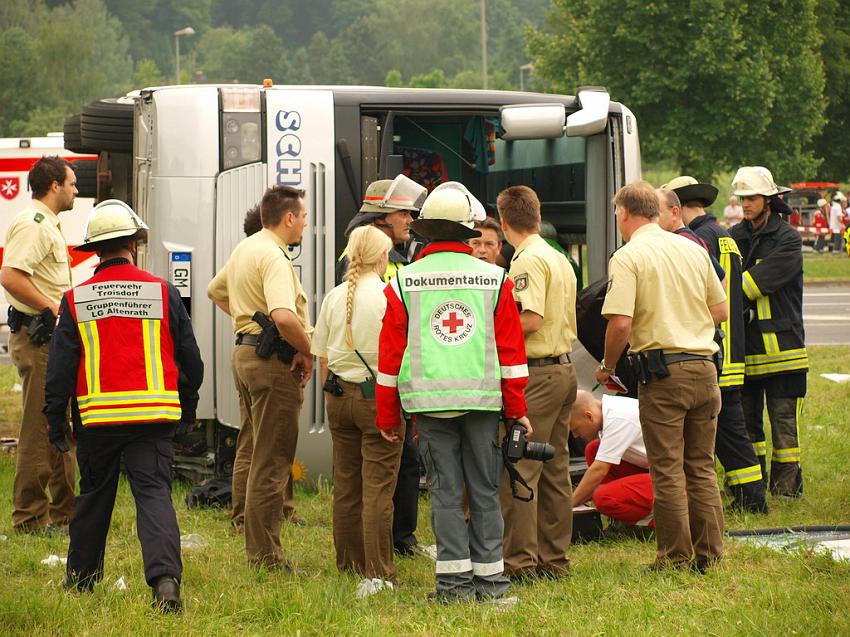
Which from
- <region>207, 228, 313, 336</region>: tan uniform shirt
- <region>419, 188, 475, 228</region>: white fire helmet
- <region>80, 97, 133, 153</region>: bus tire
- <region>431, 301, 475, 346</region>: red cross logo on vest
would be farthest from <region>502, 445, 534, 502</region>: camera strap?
<region>80, 97, 133, 153</region>: bus tire

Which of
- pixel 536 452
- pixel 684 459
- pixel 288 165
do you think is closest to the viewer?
pixel 536 452

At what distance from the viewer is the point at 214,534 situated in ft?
23.2

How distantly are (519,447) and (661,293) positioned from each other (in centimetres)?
113

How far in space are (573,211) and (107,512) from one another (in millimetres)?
4638

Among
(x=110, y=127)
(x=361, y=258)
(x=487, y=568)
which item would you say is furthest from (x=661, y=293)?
(x=110, y=127)

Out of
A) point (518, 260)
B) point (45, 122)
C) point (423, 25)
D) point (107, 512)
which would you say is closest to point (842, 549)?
point (518, 260)

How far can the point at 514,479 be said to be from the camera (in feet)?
18.5

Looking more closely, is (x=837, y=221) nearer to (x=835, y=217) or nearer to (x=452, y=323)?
(x=835, y=217)

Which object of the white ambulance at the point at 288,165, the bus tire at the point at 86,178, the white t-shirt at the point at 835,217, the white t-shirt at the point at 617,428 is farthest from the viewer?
the white t-shirt at the point at 835,217

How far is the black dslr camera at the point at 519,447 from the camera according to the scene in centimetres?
541

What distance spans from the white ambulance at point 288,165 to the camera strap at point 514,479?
2.33m

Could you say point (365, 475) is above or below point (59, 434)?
below

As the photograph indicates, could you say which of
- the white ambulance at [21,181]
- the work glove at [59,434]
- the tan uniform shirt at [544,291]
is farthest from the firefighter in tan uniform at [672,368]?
the white ambulance at [21,181]

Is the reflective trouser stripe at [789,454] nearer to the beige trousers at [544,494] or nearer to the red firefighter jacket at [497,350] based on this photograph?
the beige trousers at [544,494]
